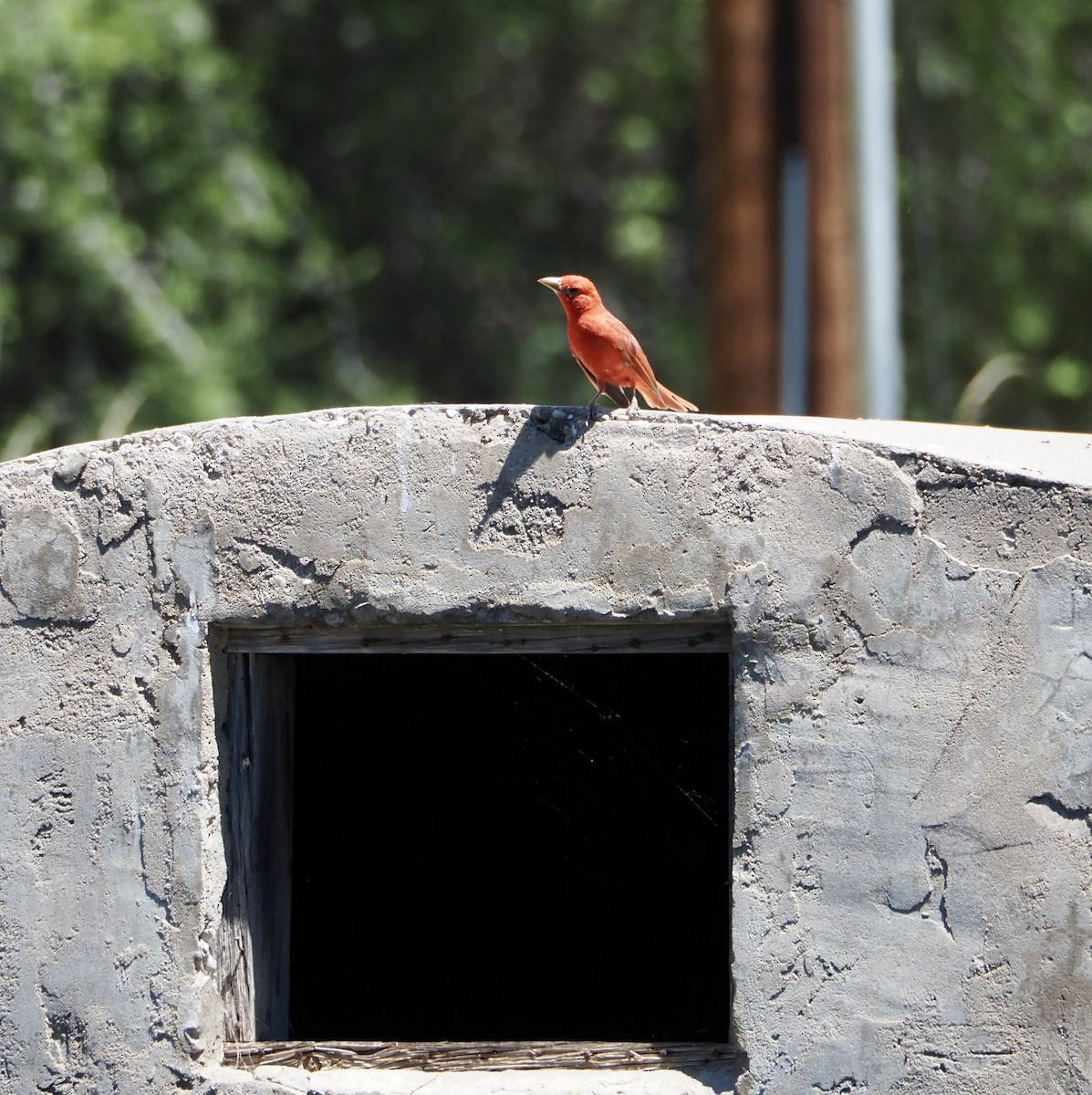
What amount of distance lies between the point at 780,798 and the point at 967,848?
0.39 meters

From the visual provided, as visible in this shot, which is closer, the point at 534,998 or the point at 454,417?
the point at 454,417

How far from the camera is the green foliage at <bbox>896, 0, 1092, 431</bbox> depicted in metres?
12.5

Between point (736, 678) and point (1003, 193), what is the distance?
421 inches

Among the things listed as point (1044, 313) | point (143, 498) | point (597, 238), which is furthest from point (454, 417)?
point (597, 238)

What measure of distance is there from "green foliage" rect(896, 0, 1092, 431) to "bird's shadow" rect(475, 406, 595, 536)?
925 cm

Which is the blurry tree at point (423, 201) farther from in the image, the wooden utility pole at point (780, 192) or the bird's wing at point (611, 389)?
the bird's wing at point (611, 389)

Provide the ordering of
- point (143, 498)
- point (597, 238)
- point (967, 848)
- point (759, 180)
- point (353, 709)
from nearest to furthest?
point (967, 848) → point (143, 498) → point (353, 709) → point (759, 180) → point (597, 238)

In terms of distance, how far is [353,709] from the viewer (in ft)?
16.0

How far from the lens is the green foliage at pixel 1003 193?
41.0ft

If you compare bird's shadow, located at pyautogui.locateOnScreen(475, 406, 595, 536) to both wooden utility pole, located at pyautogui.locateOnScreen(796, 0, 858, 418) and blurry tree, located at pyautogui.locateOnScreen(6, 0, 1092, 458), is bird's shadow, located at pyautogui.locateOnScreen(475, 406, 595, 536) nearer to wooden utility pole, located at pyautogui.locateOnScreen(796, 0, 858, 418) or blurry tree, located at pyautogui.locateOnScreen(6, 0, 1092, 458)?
wooden utility pole, located at pyautogui.locateOnScreen(796, 0, 858, 418)

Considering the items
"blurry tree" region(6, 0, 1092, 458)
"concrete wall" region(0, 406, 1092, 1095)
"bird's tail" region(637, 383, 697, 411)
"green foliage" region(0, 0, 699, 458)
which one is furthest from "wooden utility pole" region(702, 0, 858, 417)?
"green foliage" region(0, 0, 699, 458)

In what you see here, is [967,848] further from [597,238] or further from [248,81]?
[597,238]

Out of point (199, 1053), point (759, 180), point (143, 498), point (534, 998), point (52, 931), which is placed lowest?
point (534, 998)

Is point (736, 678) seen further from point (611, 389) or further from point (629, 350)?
point (611, 389)
